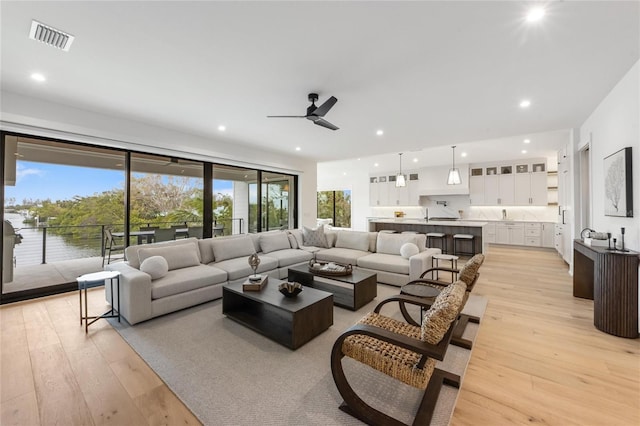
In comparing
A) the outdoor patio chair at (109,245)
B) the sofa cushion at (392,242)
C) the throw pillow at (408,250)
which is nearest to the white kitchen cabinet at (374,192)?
the sofa cushion at (392,242)

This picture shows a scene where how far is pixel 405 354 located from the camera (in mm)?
1658

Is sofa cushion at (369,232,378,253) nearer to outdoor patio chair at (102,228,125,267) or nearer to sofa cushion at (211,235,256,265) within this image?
sofa cushion at (211,235,256,265)

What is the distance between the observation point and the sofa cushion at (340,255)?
15.3 feet

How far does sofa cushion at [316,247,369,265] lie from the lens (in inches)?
183

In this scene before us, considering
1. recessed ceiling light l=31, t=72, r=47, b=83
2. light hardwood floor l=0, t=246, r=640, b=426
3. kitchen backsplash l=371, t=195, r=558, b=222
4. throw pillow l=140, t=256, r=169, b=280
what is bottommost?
light hardwood floor l=0, t=246, r=640, b=426

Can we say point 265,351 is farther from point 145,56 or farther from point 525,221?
point 525,221

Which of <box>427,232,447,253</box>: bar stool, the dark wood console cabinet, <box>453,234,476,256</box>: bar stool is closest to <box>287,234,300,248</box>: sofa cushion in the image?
<box>427,232,447,253</box>: bar stool

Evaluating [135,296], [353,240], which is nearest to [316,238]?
[353,240]

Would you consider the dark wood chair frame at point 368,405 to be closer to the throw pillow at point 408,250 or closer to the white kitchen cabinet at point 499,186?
the throw pillow at point 408,250

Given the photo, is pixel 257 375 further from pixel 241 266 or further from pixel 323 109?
pixel 323 109

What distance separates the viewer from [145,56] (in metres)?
2.51

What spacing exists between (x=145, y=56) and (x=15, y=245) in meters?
3.62

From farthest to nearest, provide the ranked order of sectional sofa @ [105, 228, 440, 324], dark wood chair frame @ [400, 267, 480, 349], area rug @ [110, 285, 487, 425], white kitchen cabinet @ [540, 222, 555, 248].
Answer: white kitchen cabinet @ [540, 222, 555, 248]
sectional sofa @ [105, 228, 440, 324]
dark wood chair frame @ [400, 267, 480, 349]
area rug @ [110, 285, 487, 425]

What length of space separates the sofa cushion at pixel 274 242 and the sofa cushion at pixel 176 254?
1269mm
